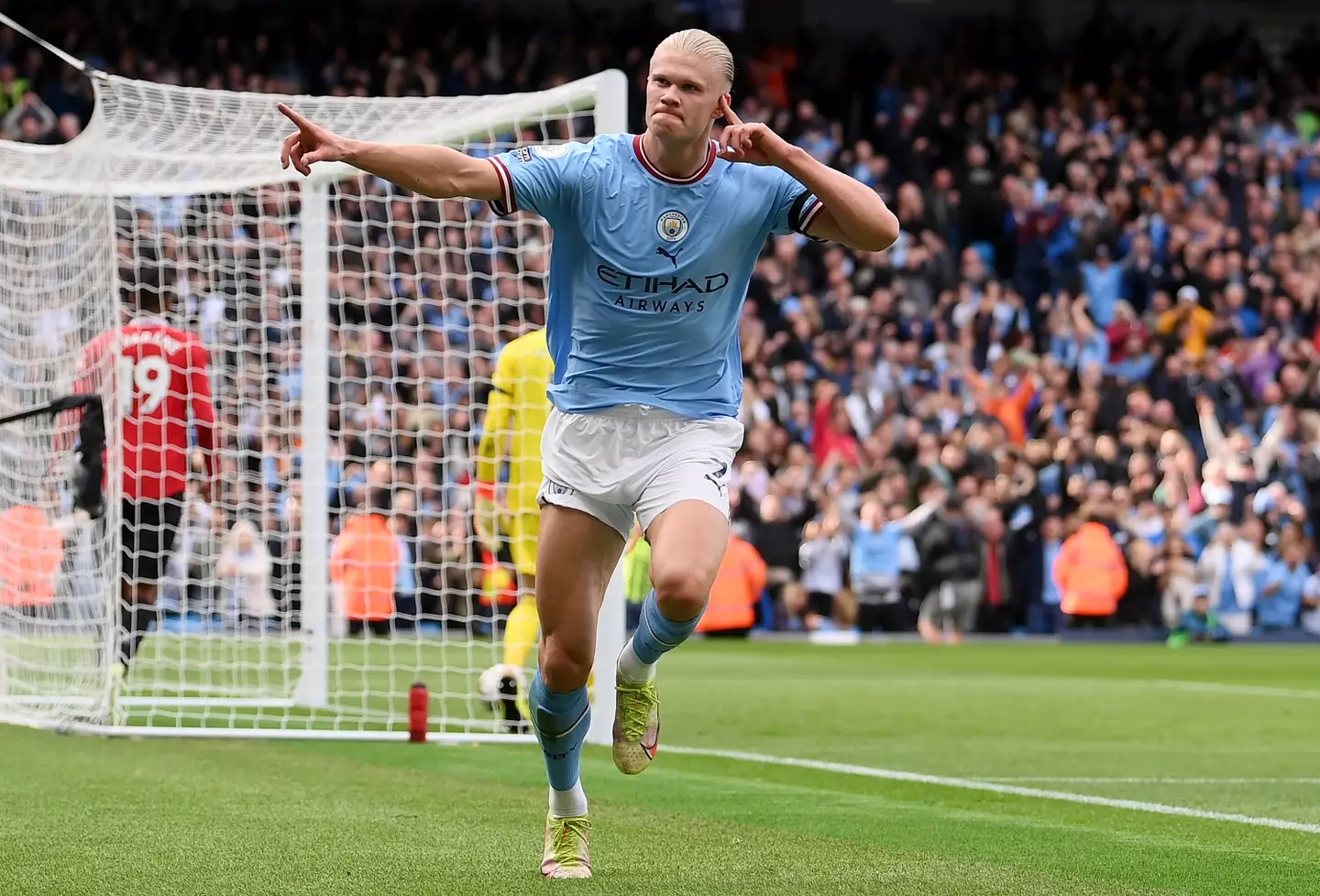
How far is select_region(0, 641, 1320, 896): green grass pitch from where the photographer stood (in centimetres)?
548

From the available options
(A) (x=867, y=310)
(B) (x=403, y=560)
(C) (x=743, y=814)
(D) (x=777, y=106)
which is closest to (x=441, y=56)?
(D) (x=777, y=106)

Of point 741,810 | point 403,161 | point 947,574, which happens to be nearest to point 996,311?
point 947,574

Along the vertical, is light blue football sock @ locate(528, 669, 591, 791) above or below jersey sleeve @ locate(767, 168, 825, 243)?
below

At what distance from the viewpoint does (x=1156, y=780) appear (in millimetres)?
8727

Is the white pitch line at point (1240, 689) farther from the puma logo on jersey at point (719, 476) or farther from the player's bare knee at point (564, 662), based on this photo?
the player's bare knee at point (564, 662)

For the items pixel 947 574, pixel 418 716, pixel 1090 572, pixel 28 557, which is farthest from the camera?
pixel 1090 572

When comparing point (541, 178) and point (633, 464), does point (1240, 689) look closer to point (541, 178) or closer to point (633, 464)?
point (633, 464)

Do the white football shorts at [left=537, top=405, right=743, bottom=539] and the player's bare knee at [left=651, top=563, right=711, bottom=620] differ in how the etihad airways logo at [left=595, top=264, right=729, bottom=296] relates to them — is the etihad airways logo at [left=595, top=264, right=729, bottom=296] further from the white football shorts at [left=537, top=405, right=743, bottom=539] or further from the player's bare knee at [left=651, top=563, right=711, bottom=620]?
the player's bare knee at [left=651, top=563, right=711, bottom=620]

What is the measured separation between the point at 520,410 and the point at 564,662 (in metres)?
4.41

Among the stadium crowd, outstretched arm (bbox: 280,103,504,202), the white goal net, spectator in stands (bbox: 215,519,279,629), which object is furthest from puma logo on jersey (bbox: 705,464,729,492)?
the stadium crowd

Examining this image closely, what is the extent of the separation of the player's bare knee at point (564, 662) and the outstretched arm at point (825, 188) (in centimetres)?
133

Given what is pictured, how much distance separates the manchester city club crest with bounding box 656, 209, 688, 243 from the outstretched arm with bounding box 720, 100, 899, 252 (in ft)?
1.02

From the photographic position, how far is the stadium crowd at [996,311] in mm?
22391

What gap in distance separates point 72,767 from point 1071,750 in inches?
192
